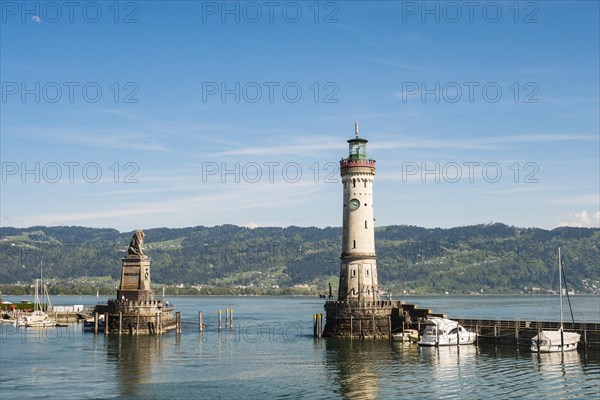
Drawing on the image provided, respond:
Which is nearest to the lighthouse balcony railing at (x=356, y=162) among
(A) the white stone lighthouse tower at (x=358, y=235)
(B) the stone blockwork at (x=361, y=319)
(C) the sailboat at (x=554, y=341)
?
(A) the white stone lighthouse tower at (x=358, y=235)

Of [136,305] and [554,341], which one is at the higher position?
[136,305]

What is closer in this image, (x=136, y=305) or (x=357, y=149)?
(x=357, y=149)

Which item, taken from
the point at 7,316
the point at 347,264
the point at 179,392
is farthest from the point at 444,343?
the point at 7,316

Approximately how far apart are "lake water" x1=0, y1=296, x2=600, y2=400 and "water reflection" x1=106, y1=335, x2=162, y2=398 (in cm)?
10

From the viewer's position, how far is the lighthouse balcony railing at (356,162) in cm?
9438

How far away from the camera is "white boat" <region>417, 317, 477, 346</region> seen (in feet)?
280

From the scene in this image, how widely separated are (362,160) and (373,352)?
24.5m

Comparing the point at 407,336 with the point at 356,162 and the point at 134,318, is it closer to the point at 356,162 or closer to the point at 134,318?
the point at 356,162

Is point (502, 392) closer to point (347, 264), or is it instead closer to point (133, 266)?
point (347, 264)

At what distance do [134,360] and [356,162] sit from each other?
116 feet

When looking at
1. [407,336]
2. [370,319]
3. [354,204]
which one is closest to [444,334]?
[407,336]

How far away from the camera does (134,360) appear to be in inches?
3059

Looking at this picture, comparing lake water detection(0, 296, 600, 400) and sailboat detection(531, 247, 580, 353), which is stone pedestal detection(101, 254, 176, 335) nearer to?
lake water detection(0, 296, 600, 400)

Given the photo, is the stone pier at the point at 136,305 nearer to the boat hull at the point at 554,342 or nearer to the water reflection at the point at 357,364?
the water reflection at the point at 357,364
